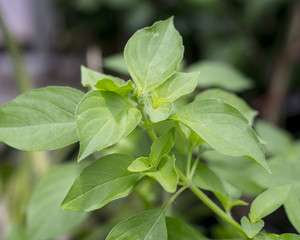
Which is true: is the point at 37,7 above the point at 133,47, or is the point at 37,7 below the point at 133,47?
below

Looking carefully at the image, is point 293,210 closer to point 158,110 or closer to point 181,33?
point 158,110

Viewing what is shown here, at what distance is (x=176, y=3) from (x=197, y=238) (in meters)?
1.11

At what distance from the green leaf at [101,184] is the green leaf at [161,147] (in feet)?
0.06

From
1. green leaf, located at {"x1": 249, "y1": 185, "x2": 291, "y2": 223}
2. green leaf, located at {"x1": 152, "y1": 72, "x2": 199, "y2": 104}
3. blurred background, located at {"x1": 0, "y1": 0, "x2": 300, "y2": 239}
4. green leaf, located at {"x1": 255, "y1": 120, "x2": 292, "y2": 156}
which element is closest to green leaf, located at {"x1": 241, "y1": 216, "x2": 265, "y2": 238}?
green leaf, located at {"x1": 249, "y1": 185, "x2": 291, "y2": 223}

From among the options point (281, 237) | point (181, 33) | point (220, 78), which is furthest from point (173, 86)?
point (181, 33)

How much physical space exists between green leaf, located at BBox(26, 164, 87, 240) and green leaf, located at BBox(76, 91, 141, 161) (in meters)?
0.17

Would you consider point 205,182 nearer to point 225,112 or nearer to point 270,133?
point 225,112

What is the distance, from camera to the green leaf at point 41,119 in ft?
0.88

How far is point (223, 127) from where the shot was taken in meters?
0.25

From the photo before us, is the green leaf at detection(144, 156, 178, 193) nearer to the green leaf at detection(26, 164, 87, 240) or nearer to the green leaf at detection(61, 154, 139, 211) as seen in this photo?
the green leaf at detection(61, 154, 139, 211)

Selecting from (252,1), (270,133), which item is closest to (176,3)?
(252,1)

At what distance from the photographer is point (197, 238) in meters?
0.29

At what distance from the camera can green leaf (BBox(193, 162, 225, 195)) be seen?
295 millimetres

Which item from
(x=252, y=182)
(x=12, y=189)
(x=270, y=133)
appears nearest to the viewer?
(x=252, y=182)
